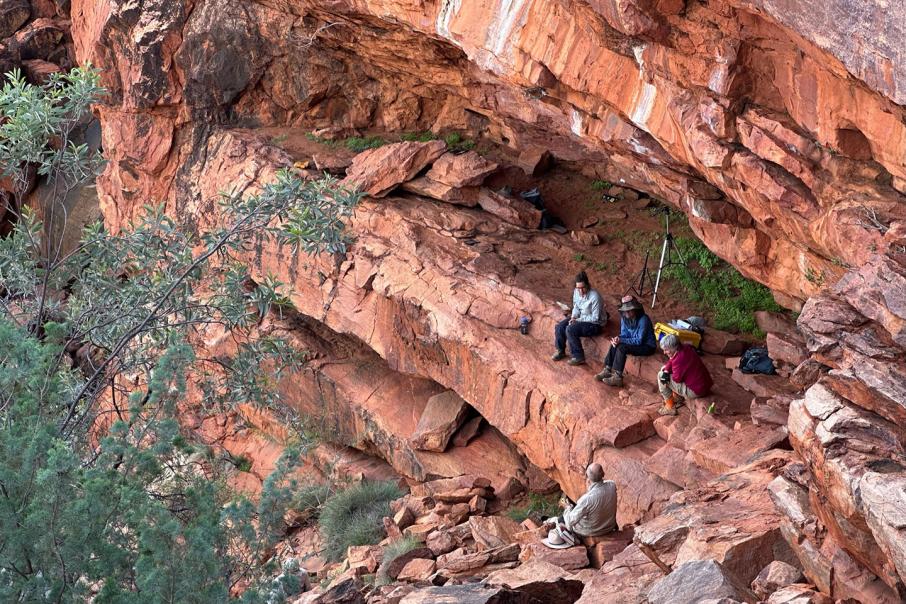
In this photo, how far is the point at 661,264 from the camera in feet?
49.9

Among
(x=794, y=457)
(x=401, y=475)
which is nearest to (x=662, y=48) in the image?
(x=794, y=457)

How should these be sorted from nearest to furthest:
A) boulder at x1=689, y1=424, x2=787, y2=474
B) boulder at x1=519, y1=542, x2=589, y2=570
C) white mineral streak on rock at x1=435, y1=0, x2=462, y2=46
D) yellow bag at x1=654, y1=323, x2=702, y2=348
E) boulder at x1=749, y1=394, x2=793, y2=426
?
boulder at x1=519, y1=542, x2=589, y2=570 → boulder at x1=689, y1=424, x2=787, y2=474 → boulder at x1=749, y1=394, x2=793, y2=426 → white mineral streak on rock at x1=435, y1=0, x2=462, y2=46 → yellow bag at x1=654, y1=323, x2=702, y2=348

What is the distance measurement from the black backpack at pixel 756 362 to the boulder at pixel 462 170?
6010mm

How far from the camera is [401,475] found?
17766mm

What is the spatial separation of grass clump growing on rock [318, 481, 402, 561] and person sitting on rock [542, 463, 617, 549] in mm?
5481

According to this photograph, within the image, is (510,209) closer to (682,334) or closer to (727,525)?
(682,334)

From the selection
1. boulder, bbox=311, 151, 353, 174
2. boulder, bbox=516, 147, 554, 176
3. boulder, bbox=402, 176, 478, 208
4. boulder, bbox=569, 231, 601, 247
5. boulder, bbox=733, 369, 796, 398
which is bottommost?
boulder, bbox=311, 151, 353, 174

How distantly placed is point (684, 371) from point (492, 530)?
3425 millimetres

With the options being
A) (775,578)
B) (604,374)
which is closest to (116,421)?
(775,578)

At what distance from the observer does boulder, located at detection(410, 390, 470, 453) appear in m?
16.4

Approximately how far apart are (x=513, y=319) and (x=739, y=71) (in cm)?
610

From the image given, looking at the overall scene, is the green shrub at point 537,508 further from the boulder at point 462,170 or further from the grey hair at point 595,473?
the boulder at point 462,170

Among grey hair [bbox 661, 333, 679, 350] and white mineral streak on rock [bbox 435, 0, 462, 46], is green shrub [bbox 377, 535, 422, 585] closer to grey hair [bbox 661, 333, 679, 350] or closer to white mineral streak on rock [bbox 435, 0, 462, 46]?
grey hair [bbox 661, 333, 679, 350]

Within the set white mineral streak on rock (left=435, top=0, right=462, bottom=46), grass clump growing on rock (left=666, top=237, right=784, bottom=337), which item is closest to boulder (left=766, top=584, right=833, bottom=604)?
grass clump growing on rock (left=666, top=237, right=784, bottom=337)
